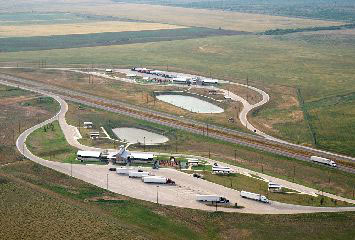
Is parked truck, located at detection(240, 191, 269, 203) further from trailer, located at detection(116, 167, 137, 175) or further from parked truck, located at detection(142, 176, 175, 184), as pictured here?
trailer, located at detection(116, 167, 137, 175)

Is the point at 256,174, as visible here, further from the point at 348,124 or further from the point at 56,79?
the point at 56,79

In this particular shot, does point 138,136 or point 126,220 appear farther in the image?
point 138,136

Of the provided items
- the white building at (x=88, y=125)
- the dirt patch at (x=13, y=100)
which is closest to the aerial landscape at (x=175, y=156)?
the white building at (x=88, y=125)

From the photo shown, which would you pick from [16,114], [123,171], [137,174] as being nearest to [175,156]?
[137,174]

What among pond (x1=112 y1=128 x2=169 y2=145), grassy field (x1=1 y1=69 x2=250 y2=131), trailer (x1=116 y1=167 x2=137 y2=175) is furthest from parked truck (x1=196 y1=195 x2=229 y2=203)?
grassy field (x1=1 y1=69 x2=250 y2=131)

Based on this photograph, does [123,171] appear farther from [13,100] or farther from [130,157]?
[13,100]
